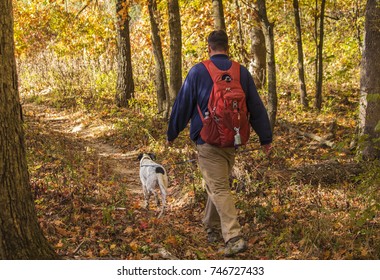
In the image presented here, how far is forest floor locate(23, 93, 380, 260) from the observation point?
5.41m

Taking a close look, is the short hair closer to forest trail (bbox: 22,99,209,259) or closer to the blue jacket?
the blue jacket

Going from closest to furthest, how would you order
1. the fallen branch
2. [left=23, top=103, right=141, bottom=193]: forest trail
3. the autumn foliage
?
the autumn foliage < [left=23, top=103, right=141, bottom=193]: forest trail < the fallen branch

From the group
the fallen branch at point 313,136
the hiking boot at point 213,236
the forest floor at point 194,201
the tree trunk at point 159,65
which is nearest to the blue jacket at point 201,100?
the forest floor at point 194,201

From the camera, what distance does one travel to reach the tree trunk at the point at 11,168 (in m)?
3.86

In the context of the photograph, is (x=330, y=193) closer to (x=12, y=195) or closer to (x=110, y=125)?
(x=12, y=195)

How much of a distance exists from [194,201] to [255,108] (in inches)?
100.0

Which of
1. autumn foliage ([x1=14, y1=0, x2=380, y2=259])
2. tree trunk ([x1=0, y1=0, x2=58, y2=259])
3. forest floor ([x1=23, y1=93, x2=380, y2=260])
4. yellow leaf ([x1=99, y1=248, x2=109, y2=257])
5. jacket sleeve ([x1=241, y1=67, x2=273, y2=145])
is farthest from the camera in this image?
autumn foliage ([x1=14, y1=0, x2=380, y2=259])

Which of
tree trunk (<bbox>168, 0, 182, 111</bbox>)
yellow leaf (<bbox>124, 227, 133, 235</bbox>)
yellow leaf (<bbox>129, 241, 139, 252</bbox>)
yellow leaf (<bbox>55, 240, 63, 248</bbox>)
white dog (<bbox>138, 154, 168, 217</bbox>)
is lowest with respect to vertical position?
yellow leaf (<bbox>129, 241, 139, 252</bbox>)

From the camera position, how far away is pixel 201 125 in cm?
518

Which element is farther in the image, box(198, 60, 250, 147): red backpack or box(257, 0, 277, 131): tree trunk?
box(257, 0, 277, 131): tree trunk

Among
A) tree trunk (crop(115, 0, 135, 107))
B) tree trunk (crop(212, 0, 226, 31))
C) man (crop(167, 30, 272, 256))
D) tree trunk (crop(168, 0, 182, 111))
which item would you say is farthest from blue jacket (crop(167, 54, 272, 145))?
tree trunk (crop(115, 0, 135, 107))

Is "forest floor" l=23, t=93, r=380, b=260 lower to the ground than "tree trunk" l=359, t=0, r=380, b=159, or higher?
lower

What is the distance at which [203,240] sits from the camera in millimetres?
5941

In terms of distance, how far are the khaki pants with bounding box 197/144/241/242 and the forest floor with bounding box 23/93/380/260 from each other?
0.37 m
